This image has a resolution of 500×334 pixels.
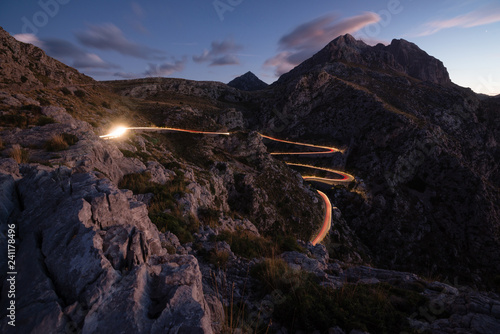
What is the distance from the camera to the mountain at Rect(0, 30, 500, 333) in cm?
404

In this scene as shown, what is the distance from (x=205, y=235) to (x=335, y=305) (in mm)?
7200

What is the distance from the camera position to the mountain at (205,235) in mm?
4043

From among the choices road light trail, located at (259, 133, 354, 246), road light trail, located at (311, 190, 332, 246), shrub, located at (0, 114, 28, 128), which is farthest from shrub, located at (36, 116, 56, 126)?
road light trail, located at (311, 190, 332, 246)

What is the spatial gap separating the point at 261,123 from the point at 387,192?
2566 inches

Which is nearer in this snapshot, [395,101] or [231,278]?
[231,278]

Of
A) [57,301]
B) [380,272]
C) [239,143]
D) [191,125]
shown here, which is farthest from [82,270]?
[191,125]

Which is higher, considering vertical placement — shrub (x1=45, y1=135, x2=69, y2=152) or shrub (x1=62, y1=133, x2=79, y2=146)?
shrub (x1=62, y1=133, x2=79, y2=146)

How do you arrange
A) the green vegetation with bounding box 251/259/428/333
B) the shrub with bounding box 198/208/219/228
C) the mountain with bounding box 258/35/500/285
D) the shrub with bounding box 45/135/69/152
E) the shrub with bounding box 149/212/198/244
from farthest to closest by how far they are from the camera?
the mountain with bounding box 258/35/500/285 → the shrub with bounding box 198/208/219/228 → the shrub with bounding box 45/135/69/152 → the shrub with bounding box 149/212/198/244 → the green vegetation with bounding box 251/259/428/333

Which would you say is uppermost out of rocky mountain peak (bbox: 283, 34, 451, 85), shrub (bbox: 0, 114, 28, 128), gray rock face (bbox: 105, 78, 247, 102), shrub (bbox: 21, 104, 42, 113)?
rocky mountain peak (bbox: 283, 34, 451, 85)

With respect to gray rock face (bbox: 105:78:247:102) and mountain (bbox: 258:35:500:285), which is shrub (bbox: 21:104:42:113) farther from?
gray rock face (bbox: 105:78:247:102)

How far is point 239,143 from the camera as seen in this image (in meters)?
43.5

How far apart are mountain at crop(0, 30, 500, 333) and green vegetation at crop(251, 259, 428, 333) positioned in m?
0.04

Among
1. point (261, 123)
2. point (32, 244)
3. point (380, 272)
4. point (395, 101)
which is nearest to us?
point (32, 244)

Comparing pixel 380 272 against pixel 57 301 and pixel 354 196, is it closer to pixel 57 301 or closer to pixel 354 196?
pixel 57 301
